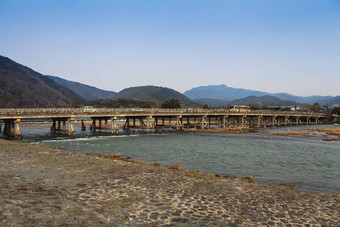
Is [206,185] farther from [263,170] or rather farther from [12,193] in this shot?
[263,170]

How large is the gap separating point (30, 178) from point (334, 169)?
69.5 feet

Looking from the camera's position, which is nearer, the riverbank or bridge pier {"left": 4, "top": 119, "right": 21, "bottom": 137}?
the riverbank

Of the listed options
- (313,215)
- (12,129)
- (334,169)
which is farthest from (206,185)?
(12,129)

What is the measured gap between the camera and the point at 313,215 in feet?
27.4

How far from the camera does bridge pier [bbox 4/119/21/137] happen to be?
1544 inches

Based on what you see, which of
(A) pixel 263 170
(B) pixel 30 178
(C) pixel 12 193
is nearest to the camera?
(C) pixel 12 193

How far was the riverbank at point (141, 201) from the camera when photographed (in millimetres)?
7488

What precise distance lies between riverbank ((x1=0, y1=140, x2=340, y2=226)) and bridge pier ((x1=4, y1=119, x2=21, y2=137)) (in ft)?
95.7

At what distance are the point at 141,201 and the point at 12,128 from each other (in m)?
39.4

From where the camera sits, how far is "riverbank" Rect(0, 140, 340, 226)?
7488 mm

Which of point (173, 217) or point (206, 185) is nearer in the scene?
point (173, 217)

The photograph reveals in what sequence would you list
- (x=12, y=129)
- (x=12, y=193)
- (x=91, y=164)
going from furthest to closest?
(x=12, y=129) → (x=91, y=164) → (x=12, y=193)

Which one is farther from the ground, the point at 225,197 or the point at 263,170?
the point at 225,197

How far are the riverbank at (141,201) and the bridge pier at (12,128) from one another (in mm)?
29171
